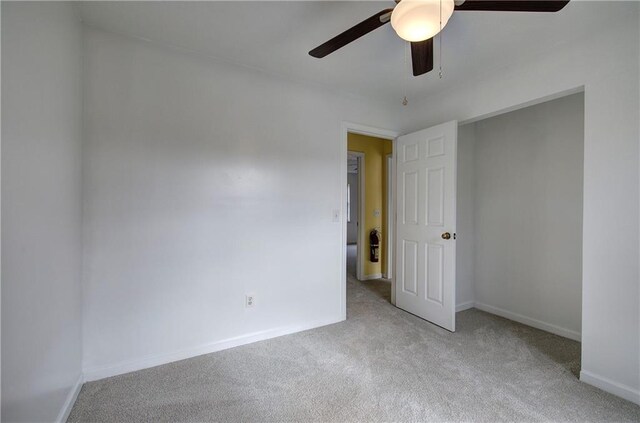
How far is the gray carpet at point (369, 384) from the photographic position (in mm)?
1635

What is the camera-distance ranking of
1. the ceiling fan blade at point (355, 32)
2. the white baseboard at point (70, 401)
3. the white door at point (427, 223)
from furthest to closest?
the white door at point (427, 223)
the white baseboard at point (70, 401)
the ceiling fan blade at point (355, 32)

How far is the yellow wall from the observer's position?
471 centimetres

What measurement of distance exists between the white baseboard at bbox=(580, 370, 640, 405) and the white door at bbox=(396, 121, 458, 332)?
94 cm

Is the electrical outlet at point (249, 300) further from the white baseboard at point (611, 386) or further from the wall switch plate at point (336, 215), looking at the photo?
the white baseboard at point (611, 386)

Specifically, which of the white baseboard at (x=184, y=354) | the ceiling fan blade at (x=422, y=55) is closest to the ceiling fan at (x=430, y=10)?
the ceiling fan blade at (x=422, y=55)

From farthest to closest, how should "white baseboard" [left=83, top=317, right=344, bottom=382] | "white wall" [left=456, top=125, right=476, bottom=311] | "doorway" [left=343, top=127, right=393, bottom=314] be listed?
"doorway" [left=343, top=127, right=393, bottom=314], "white wall" [left=456, top=125, right=476, bottom=311], "white baseboard" [left=83, top=317, right=344, bottom=382]

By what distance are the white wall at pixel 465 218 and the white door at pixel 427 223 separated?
1.88 ft

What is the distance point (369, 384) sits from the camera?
6.23 ft

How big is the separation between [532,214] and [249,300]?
9.42ft

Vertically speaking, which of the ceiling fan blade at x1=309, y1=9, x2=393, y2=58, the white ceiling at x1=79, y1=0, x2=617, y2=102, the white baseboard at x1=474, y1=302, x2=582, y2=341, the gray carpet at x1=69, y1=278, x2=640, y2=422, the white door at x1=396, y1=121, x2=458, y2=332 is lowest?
the gray carpet at x1=69, y1=278, x2=640, y2=422

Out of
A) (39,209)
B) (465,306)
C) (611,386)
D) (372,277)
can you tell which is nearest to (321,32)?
(39,209)

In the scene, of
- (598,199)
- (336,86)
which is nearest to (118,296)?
(336,86)

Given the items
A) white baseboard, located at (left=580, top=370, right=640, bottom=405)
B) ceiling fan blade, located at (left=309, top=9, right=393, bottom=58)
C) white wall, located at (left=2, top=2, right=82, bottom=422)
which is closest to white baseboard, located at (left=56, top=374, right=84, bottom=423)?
white wall, located at (left=2, top=2, right=82, bottom=422)

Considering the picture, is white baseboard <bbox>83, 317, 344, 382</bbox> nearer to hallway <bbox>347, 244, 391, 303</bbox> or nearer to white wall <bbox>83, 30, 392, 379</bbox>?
white wall <bbox>83, 30, 392, 379</bbox>
